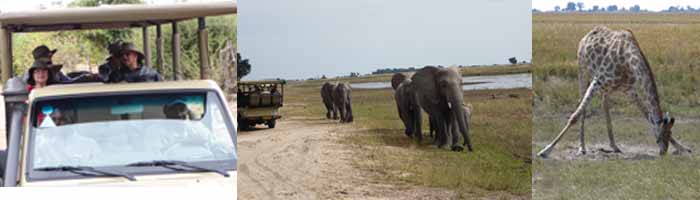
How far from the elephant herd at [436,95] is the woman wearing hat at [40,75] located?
3.09 metres

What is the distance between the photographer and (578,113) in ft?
25.3

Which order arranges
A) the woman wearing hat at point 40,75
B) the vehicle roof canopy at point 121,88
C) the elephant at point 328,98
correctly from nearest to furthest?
the vehicle roof canopy at point 121,88 → the elephant at point 328,98 → the woman wearing hat at point 40,75

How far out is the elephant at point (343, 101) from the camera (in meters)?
6.18

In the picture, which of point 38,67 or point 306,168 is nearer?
point 306,168

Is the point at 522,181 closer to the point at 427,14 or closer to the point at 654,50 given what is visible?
the point at 427,14

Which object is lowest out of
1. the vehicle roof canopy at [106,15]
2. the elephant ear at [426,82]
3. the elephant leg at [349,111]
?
the elephant leg at [349,111]

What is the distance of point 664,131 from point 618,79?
0.48 m

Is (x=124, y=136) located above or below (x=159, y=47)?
below

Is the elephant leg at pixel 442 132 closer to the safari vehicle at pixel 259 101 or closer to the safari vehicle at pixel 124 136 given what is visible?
the safari vehicle at pixel 259 101

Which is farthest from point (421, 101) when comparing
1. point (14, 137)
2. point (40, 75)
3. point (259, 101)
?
point (40, 75)

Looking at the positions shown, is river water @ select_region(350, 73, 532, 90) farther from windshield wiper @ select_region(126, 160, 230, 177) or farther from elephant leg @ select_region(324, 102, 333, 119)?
windshield wiper @ select_region(126, 160, 230, 177)

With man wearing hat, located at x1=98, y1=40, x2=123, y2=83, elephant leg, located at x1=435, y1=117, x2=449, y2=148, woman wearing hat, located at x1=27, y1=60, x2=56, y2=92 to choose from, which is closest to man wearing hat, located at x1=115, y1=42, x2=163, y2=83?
man wearing hat, located at x1=98, y1=40, x2=123, y2=83

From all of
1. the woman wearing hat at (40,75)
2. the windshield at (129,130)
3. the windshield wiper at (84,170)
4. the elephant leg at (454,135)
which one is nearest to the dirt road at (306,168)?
the elephant leg at (454,135)

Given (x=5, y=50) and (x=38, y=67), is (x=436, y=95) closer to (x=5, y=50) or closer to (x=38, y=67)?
(x=5, y=50)
